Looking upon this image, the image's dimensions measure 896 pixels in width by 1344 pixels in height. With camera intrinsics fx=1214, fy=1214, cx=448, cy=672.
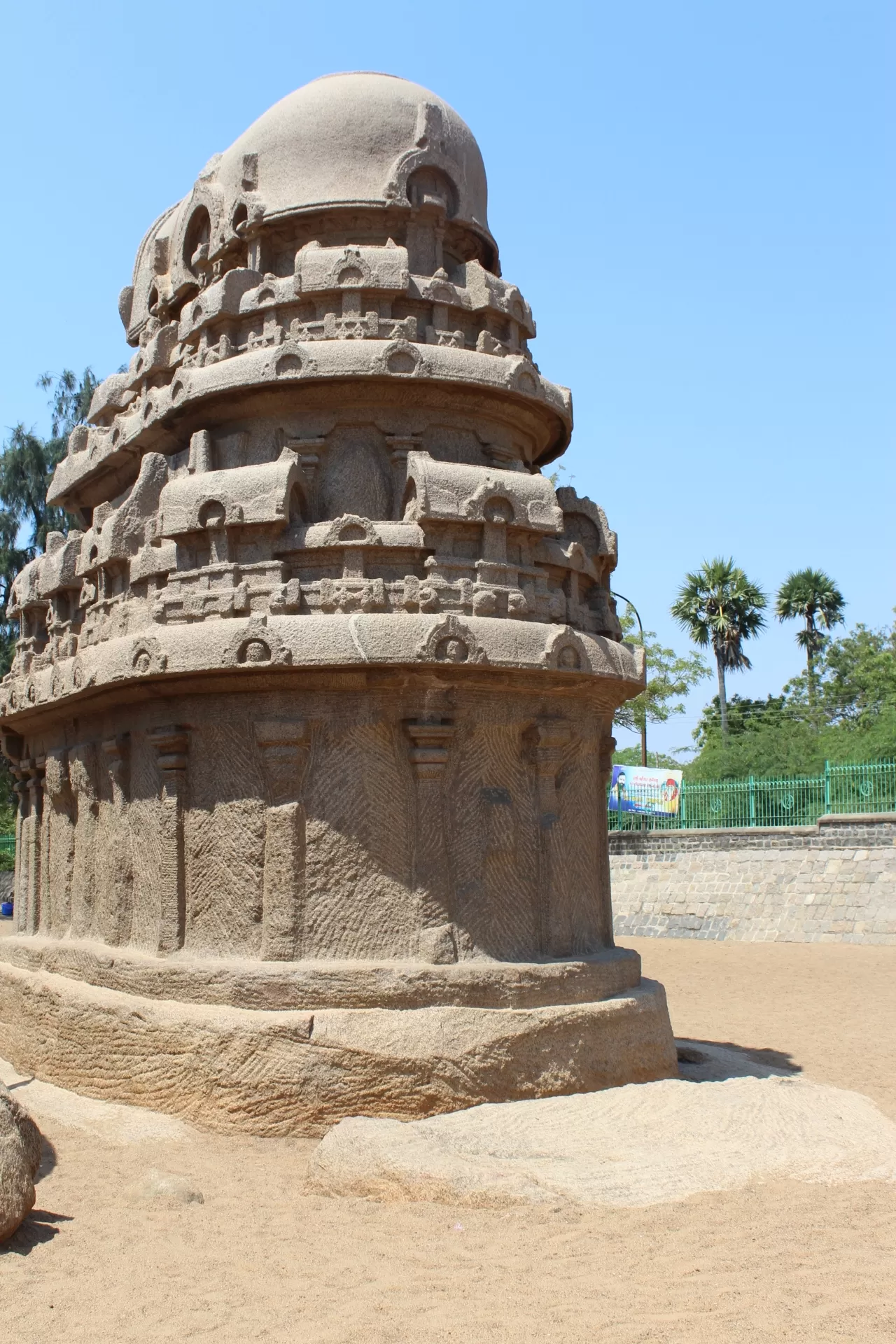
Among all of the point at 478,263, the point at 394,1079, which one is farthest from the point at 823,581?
the point at 394,1079

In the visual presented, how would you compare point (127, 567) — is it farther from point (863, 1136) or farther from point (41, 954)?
point (863, 1136)

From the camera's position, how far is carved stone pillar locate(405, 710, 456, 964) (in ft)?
22.8

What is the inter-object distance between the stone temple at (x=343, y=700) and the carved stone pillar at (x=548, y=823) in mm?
21

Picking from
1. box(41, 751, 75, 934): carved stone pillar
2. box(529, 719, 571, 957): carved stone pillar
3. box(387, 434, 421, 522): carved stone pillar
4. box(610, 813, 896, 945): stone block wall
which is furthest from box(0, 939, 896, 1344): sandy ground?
box(610, 813, 896, 945): stone block wall

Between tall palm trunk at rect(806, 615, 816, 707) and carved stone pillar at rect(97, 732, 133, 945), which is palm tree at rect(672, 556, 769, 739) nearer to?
tall palm trunk at rect(806, 615, 816, 707)

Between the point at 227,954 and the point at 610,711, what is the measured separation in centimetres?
Answer: 301

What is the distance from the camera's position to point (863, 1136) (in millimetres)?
6406

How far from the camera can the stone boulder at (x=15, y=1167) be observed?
5.02 meters

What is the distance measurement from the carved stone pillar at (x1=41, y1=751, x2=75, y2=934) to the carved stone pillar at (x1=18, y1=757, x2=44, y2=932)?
0.24 m

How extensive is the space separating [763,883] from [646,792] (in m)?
4.42

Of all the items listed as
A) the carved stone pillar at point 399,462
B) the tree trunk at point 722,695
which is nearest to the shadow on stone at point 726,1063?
the carved stone pillar at point 399,462

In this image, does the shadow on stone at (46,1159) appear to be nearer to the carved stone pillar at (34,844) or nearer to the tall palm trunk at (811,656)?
the carved stone pillar at (34,844)

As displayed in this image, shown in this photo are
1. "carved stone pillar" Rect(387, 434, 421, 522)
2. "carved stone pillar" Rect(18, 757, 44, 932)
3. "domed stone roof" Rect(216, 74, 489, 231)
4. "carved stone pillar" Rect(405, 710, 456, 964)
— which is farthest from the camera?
"carved stone pillar" Rect(18, 757, 44, 932)

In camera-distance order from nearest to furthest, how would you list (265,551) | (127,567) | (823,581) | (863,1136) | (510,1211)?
(510,1211), (863,1136), (265,551), (127,567), (823,581)
